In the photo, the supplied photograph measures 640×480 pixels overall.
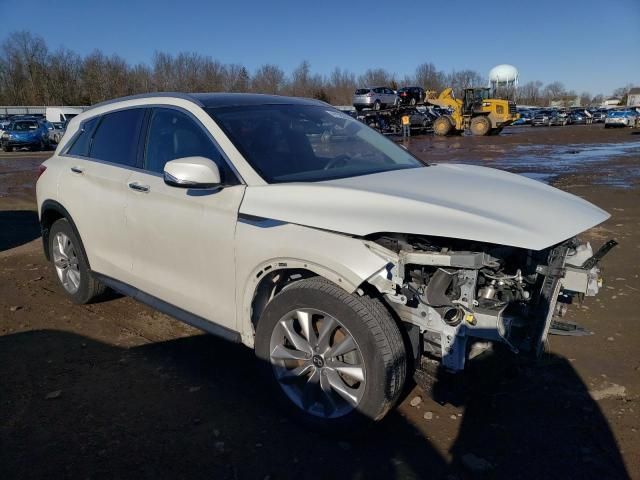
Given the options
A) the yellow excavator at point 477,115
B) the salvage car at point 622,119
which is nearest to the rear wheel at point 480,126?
the yellow excavator at point 477,115

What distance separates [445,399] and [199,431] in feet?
4.51

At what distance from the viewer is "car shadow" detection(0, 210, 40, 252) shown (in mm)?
7527

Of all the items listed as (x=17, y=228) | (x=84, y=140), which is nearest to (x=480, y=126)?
(x=17, y=228)

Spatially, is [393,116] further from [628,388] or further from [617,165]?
[628,388]

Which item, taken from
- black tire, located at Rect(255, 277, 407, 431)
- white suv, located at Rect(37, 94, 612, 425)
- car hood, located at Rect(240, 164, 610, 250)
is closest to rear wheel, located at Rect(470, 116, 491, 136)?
white suv, located at Rect(37, 94, 612, 425)

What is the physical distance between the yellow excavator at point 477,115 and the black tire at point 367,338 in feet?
118

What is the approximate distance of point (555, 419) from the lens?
2.99m

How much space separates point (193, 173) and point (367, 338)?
51.9 inches

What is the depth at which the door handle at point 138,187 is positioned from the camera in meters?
3.57

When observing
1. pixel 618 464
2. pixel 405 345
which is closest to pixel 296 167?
pixel 405 345

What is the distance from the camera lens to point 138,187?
362 centimetres

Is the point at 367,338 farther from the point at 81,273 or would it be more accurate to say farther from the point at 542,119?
the point at 542,119

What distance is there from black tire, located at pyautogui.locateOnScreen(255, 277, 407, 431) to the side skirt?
595 mm

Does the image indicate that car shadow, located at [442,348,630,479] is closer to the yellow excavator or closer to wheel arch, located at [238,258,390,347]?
wheel arch, located at [238,258,390,347]
